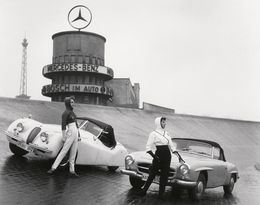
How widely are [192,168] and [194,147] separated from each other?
1.66 m

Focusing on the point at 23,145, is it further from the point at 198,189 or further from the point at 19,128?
the point at 198,189

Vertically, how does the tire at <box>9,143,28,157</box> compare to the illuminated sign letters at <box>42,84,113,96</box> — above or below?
below

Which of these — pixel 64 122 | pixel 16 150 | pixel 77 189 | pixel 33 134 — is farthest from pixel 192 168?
pixel 16 150

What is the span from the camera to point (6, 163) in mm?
9430

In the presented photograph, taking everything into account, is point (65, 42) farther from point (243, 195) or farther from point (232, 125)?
point (243, 195)

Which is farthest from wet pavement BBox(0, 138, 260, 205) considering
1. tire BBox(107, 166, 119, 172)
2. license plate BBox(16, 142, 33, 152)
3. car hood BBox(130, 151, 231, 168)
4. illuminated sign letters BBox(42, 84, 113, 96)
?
illuminated sign letters BBox(42, 84, 113, 96)

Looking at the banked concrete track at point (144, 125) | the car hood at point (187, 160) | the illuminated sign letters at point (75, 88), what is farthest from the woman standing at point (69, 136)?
the illuminated sign letters at point (75, 88)

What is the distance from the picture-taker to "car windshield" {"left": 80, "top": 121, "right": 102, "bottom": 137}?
403 inches

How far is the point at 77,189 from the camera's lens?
7.39 meters

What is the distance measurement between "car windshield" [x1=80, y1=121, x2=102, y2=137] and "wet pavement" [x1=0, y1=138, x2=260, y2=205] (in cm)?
101

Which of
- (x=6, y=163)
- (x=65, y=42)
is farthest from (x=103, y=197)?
(x=65, y=42)

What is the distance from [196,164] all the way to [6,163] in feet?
15.5

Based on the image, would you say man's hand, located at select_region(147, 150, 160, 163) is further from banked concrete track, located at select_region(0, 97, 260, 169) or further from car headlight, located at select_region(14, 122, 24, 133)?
banked concrete track, located at select_region(0, 97, 260, 169)

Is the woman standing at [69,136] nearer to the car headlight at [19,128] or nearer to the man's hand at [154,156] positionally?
the car headlight at [19,128]
